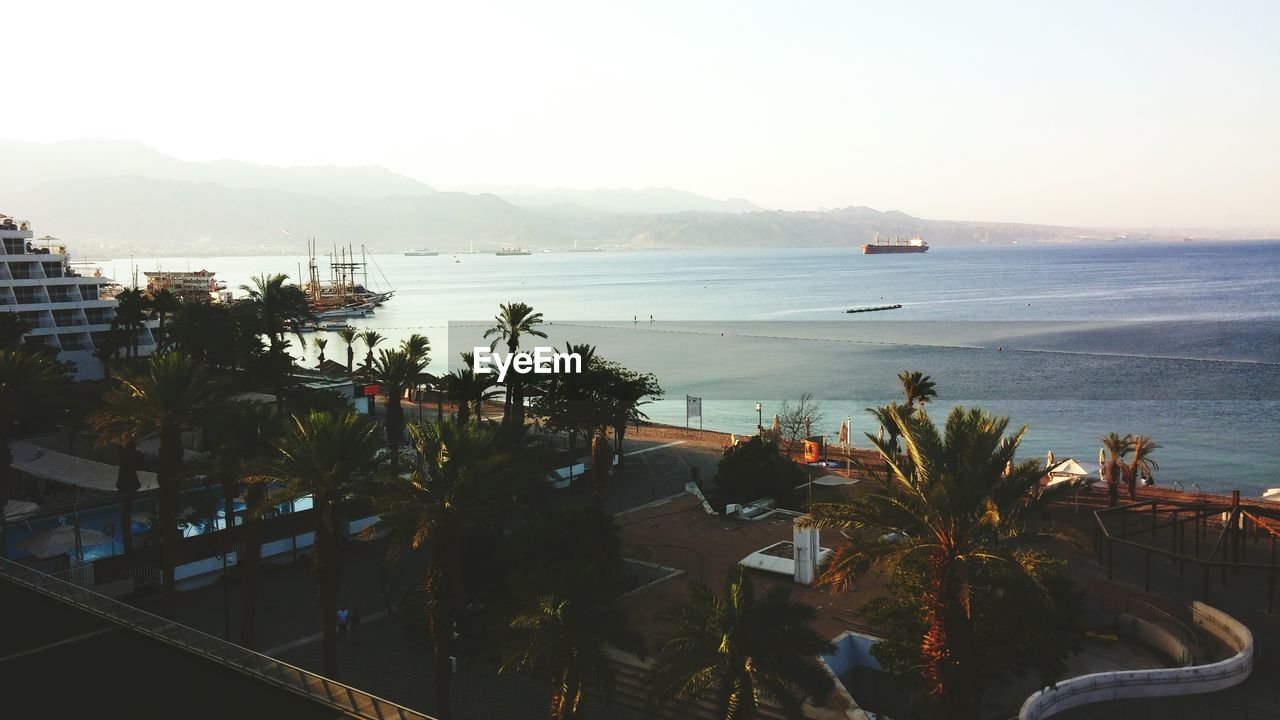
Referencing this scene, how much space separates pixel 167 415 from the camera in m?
20.0

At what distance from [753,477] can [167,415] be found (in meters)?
17.4

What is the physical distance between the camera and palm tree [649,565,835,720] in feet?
41.7

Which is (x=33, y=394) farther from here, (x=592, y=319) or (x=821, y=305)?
(x=821, y=305)

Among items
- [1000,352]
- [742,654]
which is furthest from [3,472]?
[1000,352]

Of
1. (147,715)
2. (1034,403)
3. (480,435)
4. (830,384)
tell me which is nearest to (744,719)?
(480,435)

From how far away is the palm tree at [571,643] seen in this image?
44.8 ft

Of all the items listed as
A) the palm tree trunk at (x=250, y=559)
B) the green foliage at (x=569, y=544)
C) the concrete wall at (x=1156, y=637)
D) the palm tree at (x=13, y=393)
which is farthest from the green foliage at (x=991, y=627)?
the palm tree at (x=13, y=393)

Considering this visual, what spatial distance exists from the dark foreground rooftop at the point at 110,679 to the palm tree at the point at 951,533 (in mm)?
7903

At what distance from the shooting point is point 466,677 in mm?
18375

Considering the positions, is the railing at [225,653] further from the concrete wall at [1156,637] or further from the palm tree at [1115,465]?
the palm tree at [1115,465]

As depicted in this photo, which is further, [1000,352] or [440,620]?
[1000,352]

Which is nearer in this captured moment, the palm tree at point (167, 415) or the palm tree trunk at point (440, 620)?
the palm tree trunk at point (440, 620)

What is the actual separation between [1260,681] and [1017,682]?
5.07 m

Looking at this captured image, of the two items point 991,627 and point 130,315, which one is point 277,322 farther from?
point 991,627
